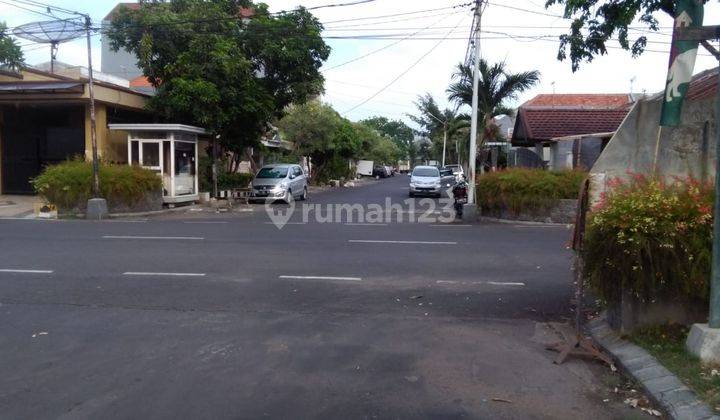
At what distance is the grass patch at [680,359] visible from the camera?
15.3 feet

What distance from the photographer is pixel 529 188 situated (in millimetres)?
18812

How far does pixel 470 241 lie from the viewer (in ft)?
47.0

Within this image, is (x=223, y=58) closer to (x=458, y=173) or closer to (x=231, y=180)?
(x=231, y=180)

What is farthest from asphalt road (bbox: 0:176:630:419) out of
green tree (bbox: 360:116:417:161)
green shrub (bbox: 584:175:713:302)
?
green tree (bbox: 360:116:417:161)

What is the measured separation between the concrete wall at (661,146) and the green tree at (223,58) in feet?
59.8

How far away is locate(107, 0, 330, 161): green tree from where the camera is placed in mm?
23453

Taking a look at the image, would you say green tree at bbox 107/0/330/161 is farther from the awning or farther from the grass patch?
the grass patch

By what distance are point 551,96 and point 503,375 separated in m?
45.9

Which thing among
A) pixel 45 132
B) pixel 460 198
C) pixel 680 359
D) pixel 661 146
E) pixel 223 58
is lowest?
pixel 680 359

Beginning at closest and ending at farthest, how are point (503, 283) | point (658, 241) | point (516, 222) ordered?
point (658, 241) < point (503, 283) < point (516, 222)

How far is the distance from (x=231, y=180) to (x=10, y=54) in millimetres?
10097


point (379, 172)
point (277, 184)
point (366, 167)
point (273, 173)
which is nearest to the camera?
point (277, 184)

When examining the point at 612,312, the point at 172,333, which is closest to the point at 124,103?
the point at 172,333

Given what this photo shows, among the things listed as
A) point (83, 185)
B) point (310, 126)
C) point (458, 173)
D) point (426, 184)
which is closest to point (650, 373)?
point (83, 185)
